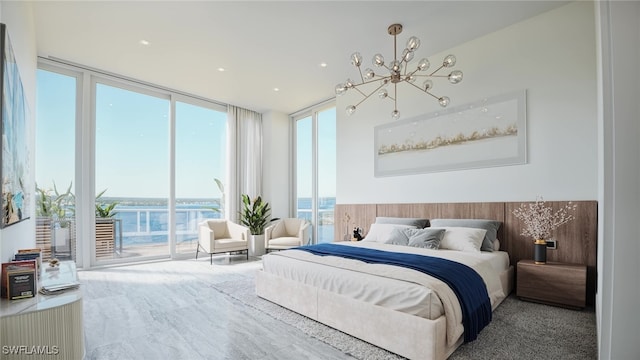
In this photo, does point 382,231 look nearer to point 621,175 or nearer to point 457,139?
point 457,139

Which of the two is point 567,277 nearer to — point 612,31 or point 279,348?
point 612,31

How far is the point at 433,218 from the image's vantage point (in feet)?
13.8

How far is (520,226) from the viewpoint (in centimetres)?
348

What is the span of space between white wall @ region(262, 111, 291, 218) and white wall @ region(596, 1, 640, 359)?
19.3ft

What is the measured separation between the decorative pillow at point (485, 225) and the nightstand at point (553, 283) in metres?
0.36

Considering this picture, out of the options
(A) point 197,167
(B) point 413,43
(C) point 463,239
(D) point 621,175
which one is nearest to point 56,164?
(A) point 197,167

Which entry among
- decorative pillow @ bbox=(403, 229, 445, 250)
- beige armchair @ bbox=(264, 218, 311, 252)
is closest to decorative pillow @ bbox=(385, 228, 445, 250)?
decorative pillow @ bbox=(403, 229, 445, 250)

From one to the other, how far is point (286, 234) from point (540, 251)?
14.0 feet

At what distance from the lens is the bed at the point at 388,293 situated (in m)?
2.05

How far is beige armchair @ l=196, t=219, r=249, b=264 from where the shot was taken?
526 cm

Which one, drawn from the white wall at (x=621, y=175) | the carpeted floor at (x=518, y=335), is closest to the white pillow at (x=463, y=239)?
the carpeted floor at (x=518, y=335)

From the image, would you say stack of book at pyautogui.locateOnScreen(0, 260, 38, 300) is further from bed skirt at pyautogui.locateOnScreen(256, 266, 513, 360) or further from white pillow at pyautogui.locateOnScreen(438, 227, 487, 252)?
white pillow at pyautogui.locateOnScreen(438, 227, 487, 252)

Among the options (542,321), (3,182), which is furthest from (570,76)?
(3,182)

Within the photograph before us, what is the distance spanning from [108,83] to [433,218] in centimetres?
560
